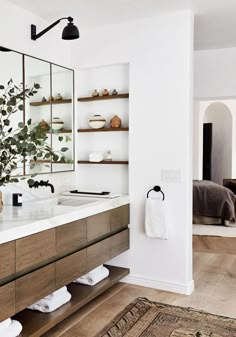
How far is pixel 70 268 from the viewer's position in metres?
2.86

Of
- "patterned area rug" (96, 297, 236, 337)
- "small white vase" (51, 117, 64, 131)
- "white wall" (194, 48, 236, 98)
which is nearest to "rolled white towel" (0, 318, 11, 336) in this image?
"patterned area rug" (96, 297, 236, 337)

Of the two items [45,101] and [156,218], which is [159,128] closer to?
[156,218]

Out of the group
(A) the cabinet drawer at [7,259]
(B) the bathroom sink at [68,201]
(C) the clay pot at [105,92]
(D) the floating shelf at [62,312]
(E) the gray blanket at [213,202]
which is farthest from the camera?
(E) the gray blanket at [213,202]

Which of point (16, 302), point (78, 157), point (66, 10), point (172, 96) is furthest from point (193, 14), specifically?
Answer: point (16, 302)

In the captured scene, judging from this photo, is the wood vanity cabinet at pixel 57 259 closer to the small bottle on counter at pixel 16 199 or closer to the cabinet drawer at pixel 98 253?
the cabinet drawer at pixel 98 253

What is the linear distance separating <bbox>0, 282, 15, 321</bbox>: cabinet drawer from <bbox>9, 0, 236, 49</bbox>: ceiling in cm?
225

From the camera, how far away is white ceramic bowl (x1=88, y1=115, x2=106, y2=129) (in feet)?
12.9

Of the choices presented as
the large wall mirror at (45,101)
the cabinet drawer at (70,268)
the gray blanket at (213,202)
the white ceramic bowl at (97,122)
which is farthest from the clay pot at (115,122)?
the gray blanket at (213,202)

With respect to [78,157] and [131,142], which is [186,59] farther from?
[78,157]

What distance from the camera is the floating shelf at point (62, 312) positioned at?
259 cm

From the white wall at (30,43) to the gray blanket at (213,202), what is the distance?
10.7 feet

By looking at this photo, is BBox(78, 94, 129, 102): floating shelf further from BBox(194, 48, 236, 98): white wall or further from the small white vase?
BBox(194, 48, 236, 98): white wall

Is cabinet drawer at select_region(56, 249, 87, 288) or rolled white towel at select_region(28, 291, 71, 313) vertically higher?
cabinet drawer at select_region(56, 249, 87, 288)

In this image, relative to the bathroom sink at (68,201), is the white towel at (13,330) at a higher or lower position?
lower
